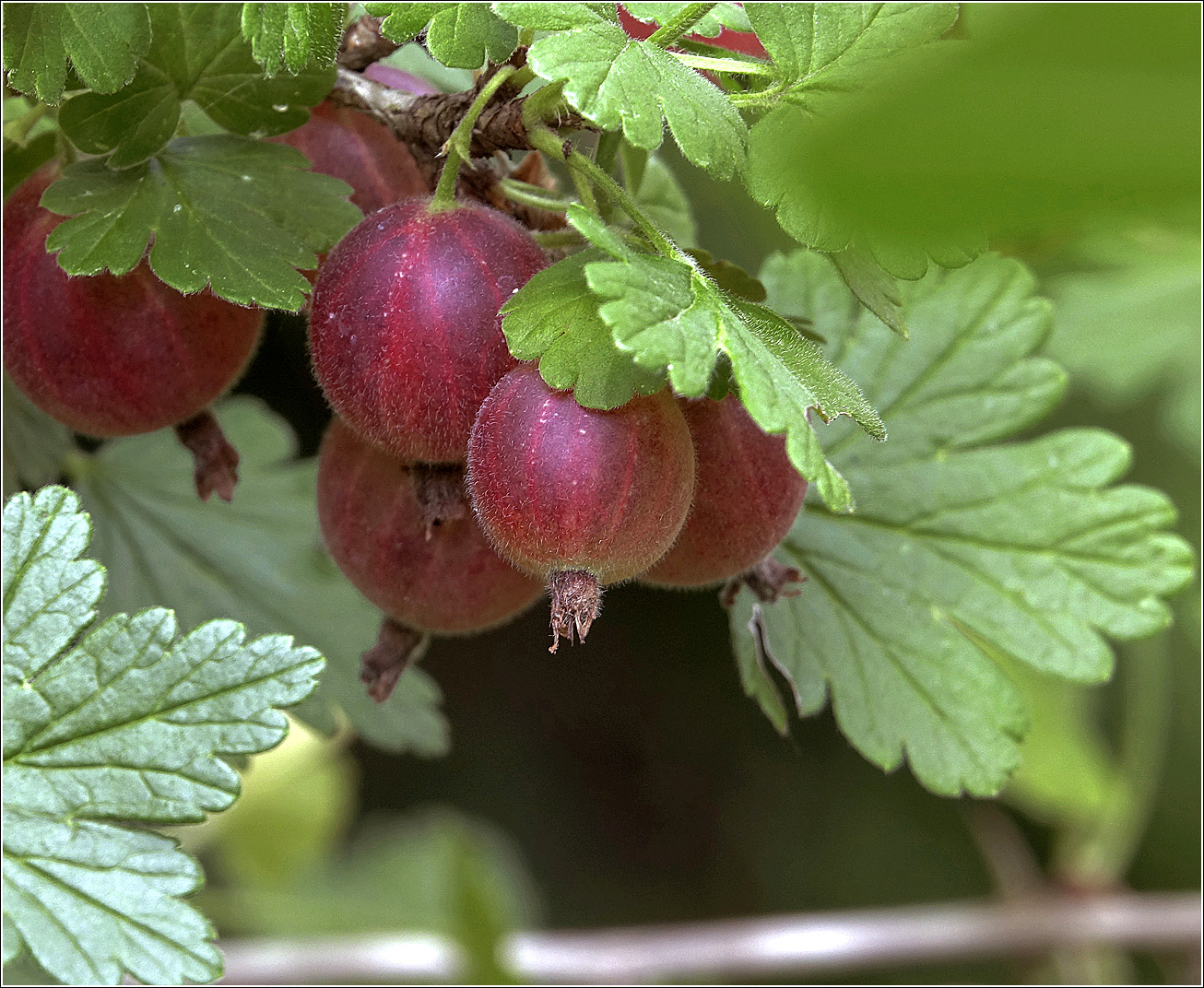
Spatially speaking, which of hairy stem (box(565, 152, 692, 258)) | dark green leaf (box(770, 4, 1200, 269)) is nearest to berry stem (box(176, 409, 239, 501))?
hairy stem (box(565, 152, 692, 258))

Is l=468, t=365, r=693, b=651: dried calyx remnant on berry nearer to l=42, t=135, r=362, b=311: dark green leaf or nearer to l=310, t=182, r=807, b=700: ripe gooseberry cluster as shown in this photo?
l=310, t=182, r=807, b=700: ripe gooseberry cluster

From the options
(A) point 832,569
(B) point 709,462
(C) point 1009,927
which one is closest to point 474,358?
(B) point 709,462

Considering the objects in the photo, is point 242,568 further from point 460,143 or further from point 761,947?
point 761,947

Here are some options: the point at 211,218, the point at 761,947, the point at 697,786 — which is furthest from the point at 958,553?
the point at 697,786

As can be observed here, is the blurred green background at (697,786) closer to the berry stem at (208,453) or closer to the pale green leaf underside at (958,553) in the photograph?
the pale green leaf underside at (958,553)

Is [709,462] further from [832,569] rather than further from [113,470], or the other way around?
[113,470]
